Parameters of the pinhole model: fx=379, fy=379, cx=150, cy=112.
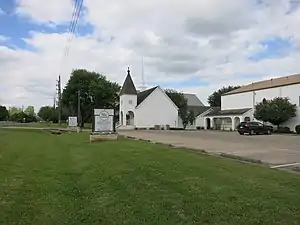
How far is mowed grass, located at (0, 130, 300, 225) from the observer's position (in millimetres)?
5836

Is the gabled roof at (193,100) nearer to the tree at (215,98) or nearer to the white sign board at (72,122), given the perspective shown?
the tree at (215,98)

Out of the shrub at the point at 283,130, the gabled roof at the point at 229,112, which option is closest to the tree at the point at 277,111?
the shrub at the point at 283,130

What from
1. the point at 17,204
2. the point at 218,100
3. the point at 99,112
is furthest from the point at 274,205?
the point at 218,100

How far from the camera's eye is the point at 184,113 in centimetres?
8400

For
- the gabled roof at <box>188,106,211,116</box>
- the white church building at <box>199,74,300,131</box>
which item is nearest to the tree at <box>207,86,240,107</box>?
the gabled roof at <box>188,106,211,116</box>

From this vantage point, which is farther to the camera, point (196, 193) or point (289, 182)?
point (289, 182)

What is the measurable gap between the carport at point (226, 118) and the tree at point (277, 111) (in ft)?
34.8

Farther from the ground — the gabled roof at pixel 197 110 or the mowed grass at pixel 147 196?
the gabled roof at pixel 197 110

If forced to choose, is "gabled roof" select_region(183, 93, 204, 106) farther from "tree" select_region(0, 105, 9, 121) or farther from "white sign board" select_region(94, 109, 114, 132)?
"white sign board" select_region(94, 109, 114, 132)

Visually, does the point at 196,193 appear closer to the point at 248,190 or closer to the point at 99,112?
the point at 248,190

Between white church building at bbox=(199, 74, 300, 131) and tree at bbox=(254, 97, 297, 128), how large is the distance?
1.51 meters

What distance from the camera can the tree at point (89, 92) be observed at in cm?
8162

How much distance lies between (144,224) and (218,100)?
112m

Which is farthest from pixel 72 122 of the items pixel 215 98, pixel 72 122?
pixel 215 98
